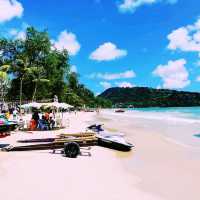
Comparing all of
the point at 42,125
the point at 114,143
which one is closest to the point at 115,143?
the point at 114,143

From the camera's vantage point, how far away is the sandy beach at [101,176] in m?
8.77

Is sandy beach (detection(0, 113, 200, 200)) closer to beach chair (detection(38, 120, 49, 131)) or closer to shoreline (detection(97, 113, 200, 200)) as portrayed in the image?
shoreline (detection(97, 113, 200, 200))

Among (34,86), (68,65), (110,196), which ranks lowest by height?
(110,196)

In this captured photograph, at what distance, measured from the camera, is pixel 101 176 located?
1071 cm

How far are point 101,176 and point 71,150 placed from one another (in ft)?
11.2

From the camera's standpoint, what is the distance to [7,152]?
47.6 ft

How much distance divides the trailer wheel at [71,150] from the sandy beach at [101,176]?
1.01ft

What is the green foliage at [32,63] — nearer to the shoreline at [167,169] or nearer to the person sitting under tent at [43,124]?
the person sitting under tent at [43,124]

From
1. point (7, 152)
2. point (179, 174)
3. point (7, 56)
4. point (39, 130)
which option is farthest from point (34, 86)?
point (179, 174)

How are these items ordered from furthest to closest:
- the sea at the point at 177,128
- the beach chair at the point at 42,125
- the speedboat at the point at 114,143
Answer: the beach chair at the point at 42,125 < the sea at the point at 177,128 < the speedboat at the point at 114,143

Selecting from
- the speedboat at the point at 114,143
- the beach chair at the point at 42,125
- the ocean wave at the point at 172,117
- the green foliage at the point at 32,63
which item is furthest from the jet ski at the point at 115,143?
the green foliage at the point at 32,63

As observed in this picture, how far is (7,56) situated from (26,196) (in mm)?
57821

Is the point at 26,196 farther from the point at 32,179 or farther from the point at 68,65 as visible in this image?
the point at 68,65

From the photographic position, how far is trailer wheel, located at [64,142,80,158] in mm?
13797
